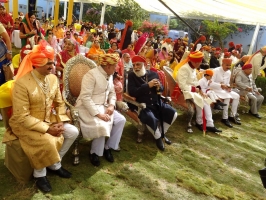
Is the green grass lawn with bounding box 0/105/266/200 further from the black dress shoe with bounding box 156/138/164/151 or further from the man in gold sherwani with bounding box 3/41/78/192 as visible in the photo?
the man in gold sherwani with bounding box 3/41/78/192

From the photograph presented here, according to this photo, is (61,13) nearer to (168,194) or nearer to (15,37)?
(15,37)

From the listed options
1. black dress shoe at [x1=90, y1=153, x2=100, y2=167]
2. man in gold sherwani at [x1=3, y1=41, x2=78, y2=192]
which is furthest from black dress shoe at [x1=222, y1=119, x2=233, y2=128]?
man in gold sherwani at [x1=3, y1=41, x2=78, y2=192]

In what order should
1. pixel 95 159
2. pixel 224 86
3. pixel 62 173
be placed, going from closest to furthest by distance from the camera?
pixel 62 173 → pixel 95 159 → pixel 224 86

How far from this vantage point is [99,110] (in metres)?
3.30

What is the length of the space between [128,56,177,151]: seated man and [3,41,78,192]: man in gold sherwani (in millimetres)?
1598

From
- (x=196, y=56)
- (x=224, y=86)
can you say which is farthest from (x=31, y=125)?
(x=224, y=86)

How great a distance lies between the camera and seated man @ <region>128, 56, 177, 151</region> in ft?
13.1

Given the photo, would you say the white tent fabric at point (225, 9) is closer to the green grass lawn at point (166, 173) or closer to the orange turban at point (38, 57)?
the green grass lawn at point (166, 173)

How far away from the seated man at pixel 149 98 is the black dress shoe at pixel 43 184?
1.74m

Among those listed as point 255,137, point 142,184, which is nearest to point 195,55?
point 255,137

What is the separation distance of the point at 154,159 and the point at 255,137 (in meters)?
2.84

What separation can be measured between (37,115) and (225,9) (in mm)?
10789

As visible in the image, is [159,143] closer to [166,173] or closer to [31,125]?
[166,173]

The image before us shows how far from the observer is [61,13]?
29.6 metres
